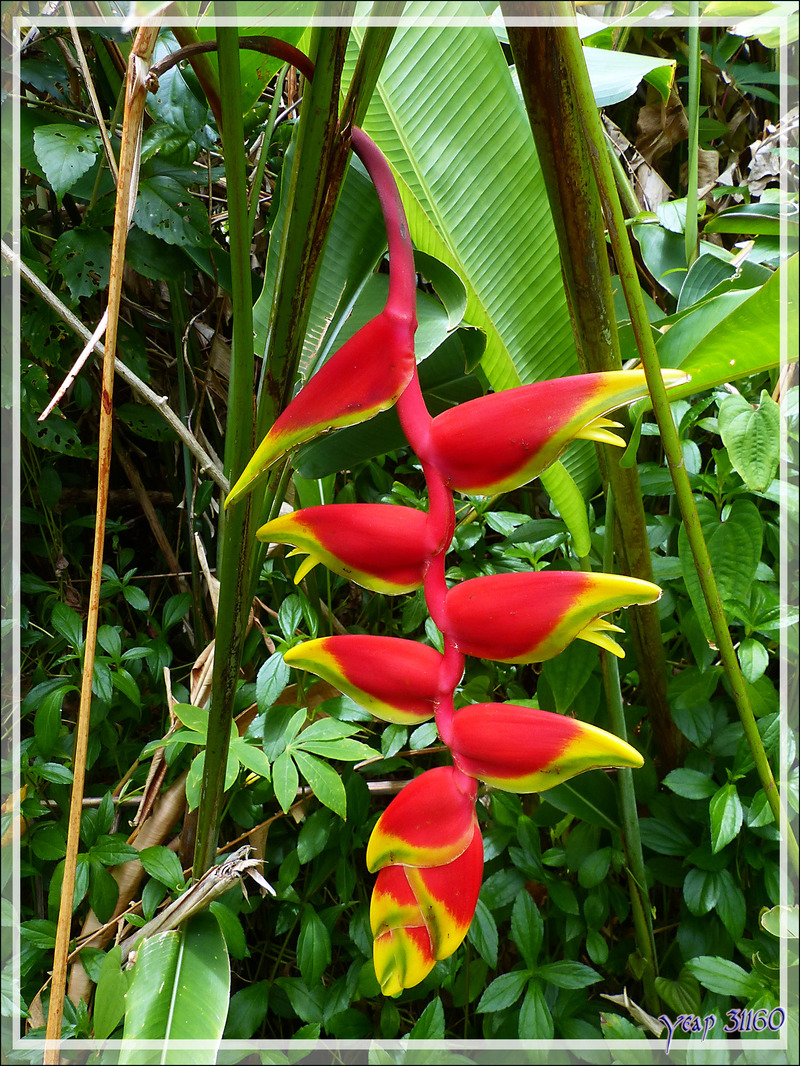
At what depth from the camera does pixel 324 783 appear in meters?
0.51

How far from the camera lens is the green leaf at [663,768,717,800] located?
20.8 inches

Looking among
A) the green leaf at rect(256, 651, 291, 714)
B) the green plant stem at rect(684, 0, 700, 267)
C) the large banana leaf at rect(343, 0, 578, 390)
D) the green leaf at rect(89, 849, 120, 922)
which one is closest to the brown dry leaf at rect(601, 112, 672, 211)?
the green plant stem at rect(684, 0, 700, 267)

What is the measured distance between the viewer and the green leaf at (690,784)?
1.73ft

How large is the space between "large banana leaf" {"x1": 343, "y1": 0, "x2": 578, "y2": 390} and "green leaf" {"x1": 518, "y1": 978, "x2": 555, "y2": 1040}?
435 mm

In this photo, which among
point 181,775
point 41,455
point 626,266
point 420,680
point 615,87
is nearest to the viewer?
point 420,680

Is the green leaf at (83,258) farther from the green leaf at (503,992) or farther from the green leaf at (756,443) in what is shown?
the green leaf at (503,992)

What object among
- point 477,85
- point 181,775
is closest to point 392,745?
point 181,775

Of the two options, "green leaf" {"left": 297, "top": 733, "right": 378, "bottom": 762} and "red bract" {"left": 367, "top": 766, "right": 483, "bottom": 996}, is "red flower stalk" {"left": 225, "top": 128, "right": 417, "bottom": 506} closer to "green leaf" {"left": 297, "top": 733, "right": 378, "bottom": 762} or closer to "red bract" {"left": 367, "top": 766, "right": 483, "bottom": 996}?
"red bract" {"left": 367, "top": 766, "right": 483, "bottom": 996}

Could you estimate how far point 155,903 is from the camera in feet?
1.77

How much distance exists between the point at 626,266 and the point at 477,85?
18 centimetres

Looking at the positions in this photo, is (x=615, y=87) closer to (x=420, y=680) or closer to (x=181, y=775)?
(x=420, y=680)

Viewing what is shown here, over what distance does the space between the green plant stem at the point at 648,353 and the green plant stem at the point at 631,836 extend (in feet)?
0.37

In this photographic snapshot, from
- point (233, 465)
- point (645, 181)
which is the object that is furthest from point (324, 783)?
point (645, 181)

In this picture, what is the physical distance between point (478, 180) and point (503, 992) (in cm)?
56
